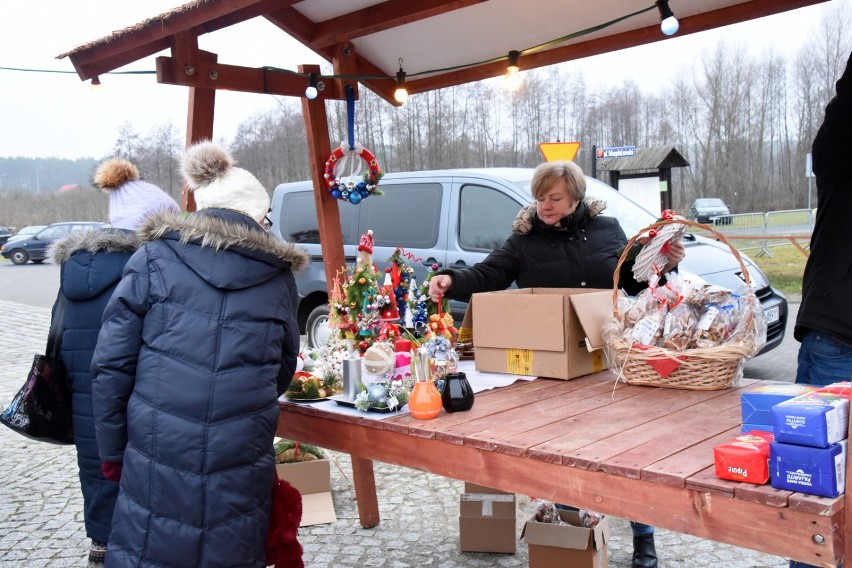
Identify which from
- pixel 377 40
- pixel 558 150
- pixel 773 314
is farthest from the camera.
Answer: pixel 558 150

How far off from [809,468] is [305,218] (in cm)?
681

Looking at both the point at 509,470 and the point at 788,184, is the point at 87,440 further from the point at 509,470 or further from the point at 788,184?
the point at 788,184

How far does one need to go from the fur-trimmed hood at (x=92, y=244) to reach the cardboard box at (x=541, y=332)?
1.34m

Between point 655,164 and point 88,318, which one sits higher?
point 655,164

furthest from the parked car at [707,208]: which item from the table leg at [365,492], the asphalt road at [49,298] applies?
the table leg at [365,492]

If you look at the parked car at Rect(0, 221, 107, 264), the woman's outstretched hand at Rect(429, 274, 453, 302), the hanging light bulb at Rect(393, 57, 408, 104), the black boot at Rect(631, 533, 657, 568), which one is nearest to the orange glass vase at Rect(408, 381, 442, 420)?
the woman's outstretched hand at Rect(429, 274, 453, 302)

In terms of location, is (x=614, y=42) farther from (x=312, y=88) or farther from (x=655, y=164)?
(x=655, y=164)

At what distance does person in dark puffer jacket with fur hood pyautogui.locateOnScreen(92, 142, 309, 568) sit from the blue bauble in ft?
1.01

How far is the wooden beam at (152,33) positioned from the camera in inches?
110

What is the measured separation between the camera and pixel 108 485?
9.07ft

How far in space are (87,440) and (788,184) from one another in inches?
1038

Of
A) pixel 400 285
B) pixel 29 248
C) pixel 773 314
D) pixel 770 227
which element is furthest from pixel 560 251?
pixel 29 248

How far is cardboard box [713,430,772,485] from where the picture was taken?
1.43 meters

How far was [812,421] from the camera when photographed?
4.37ft
